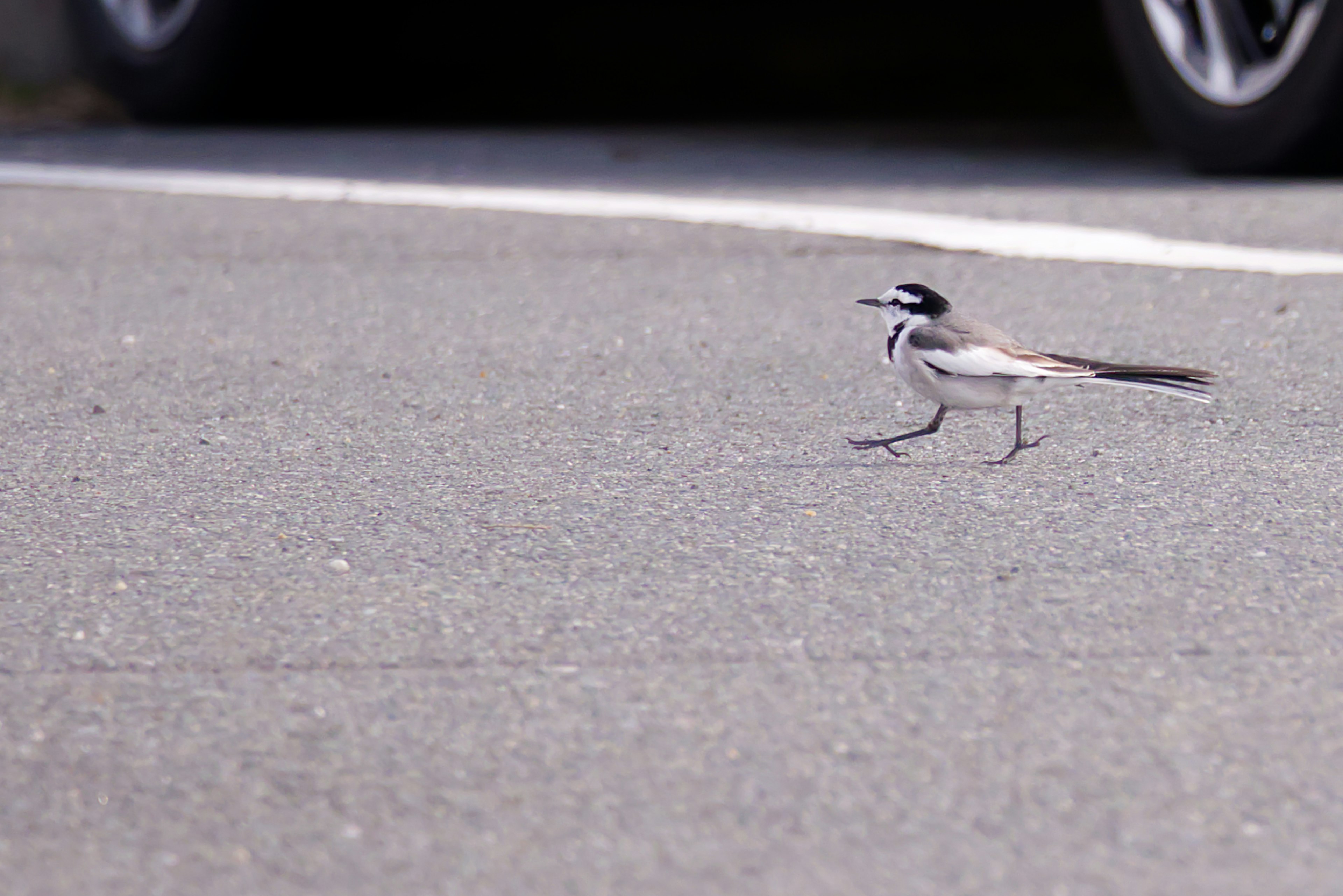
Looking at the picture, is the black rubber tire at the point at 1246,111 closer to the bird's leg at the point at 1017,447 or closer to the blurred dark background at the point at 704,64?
the blurred dark background at the point at 704,64

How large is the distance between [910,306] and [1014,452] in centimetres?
37

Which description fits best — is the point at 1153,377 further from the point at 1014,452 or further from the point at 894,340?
the point at 894,340

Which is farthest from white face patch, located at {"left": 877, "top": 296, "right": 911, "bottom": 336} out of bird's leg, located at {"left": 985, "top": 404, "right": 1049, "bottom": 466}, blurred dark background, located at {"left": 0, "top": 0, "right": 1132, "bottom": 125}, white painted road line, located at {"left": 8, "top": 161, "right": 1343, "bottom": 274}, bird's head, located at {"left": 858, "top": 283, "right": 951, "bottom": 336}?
blurred dark background, located at {"left": 0, "top": 0, "right": 1132, "bottom": 125}

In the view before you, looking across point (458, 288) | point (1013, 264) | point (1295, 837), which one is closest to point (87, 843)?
point (1295, 837)

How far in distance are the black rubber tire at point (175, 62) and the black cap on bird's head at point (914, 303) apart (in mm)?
5149

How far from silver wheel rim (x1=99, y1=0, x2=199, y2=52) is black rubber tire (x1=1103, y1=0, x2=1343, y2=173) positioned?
4311 mm

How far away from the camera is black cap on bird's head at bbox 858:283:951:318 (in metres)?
3.43

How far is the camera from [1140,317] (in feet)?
14.6

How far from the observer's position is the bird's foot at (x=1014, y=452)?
339 cm

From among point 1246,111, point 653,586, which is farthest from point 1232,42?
point 653,586

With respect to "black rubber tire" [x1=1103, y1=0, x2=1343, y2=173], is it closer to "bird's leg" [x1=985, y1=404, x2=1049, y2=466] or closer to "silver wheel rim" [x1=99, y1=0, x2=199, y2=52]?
"bird's leg" [x1=985, y1=404, x2=1049, y2=466]

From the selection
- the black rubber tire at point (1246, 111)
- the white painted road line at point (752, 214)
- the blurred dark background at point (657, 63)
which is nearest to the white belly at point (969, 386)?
the white painted road line at point (752, 214)

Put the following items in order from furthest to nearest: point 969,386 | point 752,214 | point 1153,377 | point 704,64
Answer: point 704,64 < point 752,214 < point 969,386 < point 1153,377

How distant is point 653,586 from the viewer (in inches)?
106
